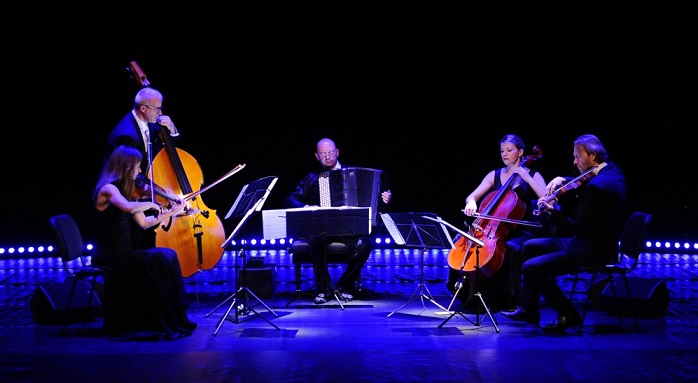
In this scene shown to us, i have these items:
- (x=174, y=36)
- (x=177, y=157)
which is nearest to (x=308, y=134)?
(x=174, y=36)

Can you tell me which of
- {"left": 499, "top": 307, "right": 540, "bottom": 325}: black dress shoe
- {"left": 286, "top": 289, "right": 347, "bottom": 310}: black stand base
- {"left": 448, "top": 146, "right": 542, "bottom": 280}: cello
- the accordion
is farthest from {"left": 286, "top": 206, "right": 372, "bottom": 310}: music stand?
{"left": 499, "top": 307, "right": 540, "bottom": 325}: black dress shoe

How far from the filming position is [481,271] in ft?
17.3

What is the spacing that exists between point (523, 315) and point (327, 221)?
1671mm

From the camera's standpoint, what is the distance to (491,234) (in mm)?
5266

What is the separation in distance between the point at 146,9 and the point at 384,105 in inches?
129

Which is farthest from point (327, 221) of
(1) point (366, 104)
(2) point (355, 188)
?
(1) point (366, 104)

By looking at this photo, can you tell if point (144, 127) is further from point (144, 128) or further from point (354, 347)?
point (354, 347)

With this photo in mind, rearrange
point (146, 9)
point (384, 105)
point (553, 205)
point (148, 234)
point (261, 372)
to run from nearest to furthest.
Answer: point (261, 372)
point (553, 205)
point (148, 234)
point (146, 9)
point (384, 105)

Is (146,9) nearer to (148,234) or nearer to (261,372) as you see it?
(148,234)

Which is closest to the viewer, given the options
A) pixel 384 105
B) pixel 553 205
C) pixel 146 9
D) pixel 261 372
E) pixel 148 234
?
pixel 261 372

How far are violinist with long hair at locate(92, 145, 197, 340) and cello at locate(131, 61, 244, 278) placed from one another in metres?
0.52

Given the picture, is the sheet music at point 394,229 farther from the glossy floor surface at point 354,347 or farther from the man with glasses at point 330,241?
the man with glasses at point 330,241

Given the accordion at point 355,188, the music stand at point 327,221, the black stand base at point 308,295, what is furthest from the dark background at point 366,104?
the music stand at point 327,221

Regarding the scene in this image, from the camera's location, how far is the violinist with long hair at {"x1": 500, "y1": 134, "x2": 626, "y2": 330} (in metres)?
4.84
